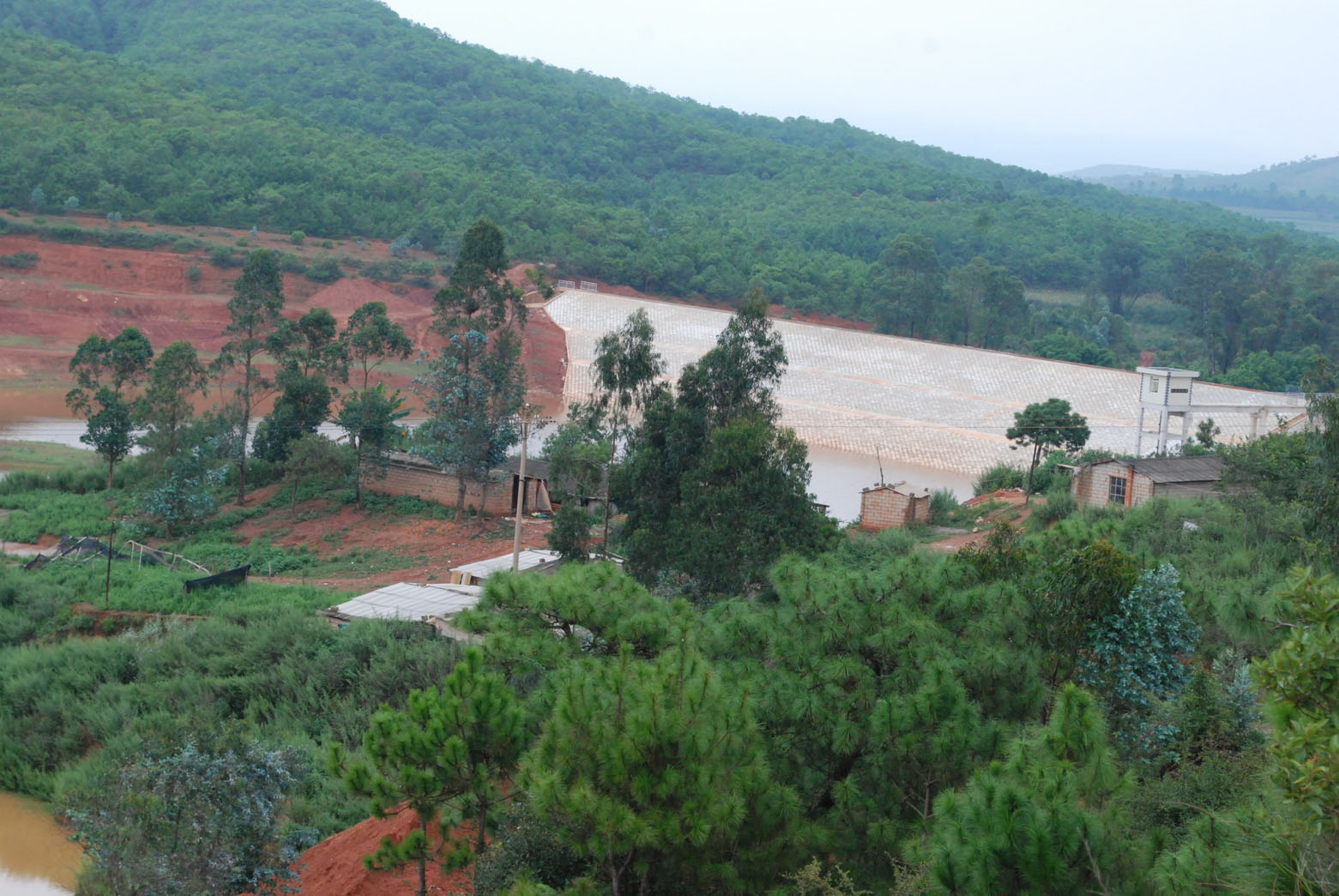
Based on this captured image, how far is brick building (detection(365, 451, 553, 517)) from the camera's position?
2698 centimetres

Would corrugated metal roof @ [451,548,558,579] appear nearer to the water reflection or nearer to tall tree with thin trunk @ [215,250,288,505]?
tall tree with thin trunk @ [215,250,288,505]

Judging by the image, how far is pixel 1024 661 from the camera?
29.1 ft

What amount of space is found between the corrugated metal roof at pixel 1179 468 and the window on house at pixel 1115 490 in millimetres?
425

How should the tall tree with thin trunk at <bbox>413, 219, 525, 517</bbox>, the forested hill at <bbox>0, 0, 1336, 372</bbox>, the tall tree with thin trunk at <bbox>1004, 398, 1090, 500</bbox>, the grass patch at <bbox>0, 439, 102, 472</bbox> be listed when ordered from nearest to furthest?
the tall tree with thin trunk at <bbox>413, 219, 525, 517</bbox> < the tall tree with thin trunk at <bbox>1004, 398, 1090, 500</bbox> < the grass patch at <bbox>0, 439, 102, 472</bbox> < the forested hill at <bbox>0, 0, 1336, 372</bbox>

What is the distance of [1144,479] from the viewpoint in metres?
23.0

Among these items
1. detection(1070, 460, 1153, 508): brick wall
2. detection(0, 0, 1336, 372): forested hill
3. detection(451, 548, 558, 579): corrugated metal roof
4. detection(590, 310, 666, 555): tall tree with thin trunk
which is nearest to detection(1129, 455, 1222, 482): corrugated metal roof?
detection(1070, 460, 1153, 508): brick wall

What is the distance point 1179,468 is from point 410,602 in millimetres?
15183

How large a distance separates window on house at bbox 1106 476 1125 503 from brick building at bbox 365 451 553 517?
12082 mm

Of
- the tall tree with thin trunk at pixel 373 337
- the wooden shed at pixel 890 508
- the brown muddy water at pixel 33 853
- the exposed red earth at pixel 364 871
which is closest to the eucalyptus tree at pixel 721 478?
the exposed red earth at pixel 364 871

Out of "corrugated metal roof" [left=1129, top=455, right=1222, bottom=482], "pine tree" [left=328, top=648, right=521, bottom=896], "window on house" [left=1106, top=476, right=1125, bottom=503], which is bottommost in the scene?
"pine tree" [left=328, top=648, right=521, bottom=896]

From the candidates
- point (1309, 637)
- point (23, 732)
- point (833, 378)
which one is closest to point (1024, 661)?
point (1309, 637)

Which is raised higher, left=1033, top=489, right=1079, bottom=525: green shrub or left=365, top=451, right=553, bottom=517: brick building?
left=1033, top=489, right=1079, bottom=525: green shrub

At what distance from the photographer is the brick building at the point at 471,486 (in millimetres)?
26984

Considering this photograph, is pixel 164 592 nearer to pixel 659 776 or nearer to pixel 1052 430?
pixel 659 776
